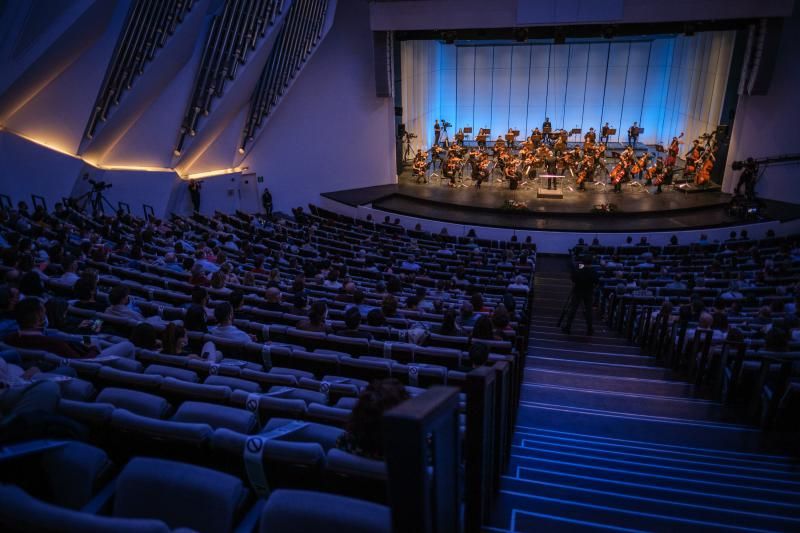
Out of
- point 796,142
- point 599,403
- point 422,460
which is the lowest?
point 599,403

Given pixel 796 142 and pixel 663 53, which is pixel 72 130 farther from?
pixel 663 53

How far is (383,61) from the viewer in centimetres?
1658

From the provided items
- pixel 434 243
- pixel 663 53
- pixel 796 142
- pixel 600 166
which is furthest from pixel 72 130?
pixel 663 53

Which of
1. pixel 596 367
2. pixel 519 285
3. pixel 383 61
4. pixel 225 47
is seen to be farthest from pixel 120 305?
pixel 383 61

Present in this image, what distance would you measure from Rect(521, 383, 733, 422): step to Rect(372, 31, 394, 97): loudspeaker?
1362 cm

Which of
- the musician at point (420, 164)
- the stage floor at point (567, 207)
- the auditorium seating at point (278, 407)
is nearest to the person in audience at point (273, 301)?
the auditorium seating at point (278, 407)

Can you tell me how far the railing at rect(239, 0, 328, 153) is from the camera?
601 inches

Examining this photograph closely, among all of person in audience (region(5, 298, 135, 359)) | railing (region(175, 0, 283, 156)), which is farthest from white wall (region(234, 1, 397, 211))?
person in audience (region(5, 298, 135, 359))

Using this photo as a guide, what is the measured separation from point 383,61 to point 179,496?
16380 millimetres

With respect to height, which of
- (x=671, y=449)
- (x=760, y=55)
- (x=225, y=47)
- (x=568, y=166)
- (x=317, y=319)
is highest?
(x=225, y=47)

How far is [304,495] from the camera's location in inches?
65.9

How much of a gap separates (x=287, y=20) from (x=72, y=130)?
6.29 m

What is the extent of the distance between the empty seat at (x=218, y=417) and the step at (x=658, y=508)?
4.64 feet

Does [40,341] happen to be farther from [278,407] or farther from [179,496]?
[179,496]
